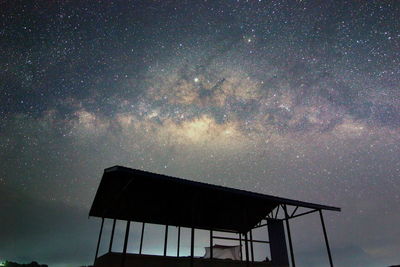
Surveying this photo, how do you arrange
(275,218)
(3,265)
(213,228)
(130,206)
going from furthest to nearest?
(3,265)
(213,228)
(275,218)
(130,206)

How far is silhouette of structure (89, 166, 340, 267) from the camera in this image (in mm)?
10648

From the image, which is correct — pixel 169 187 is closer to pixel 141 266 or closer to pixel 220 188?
pixel 220 188

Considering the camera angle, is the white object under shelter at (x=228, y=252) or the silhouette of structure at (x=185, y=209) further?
the white object under shelter at (x=228, y=252)

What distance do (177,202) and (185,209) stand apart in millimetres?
1258

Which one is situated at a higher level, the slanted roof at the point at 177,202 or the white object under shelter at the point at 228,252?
the slanted roof at the point at 177,202

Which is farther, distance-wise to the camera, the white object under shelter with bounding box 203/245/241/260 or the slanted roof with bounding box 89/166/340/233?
the white object under shelter with bounding box 203/245/241/260

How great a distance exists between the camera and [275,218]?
51.0 feet

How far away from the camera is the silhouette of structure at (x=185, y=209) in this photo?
10.6 m

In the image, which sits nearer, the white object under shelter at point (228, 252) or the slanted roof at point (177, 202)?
the slanted roof at point (177, 202)

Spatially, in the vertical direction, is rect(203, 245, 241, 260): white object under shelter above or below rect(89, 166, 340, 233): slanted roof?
below

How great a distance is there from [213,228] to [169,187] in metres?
6.98

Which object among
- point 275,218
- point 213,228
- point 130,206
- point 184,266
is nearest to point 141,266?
point 184,266

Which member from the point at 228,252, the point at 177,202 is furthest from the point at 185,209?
the point at 228,252

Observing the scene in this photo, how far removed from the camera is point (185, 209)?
579 inches
